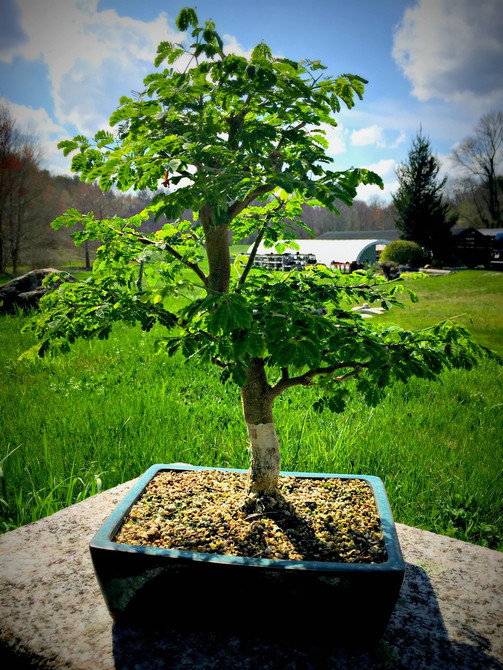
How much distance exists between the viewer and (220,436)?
327cm

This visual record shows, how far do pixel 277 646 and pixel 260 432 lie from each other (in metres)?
0.73

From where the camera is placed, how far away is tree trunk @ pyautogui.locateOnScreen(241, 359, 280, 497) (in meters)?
1.76

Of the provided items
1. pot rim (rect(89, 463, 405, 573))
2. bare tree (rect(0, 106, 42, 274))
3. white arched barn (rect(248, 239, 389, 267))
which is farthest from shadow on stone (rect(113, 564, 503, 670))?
white arched barn (rect(248, 239, 389, 267))

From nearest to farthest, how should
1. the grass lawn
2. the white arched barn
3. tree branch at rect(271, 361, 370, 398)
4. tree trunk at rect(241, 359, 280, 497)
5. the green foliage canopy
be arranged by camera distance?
the green foliage canopy → tree branch at rect(271, 361, 370, 398) → tree trunk at rect(241, 359, 280, 497) → the grass lawn → the white arched barn

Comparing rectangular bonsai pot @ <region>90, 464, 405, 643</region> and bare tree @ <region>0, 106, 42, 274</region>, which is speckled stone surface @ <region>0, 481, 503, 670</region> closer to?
rectangular bonsai pot @ <region>90, 464, 405, 643</region>

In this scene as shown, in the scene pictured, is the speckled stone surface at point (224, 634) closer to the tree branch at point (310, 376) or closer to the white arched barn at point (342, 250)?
the tree branch at point (310, 376)

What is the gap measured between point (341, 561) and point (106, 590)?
2.61 feet

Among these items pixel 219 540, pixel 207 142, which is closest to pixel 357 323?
pixel 207 142

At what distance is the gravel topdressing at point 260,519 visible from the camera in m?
1.52

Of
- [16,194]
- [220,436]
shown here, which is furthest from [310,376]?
[16,194]

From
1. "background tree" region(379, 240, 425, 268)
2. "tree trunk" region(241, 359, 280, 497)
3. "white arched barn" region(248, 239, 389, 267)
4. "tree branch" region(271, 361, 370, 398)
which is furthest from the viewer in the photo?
"white arched barn" region(248, 239, 389, 267)

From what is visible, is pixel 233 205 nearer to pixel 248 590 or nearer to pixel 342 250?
pixel 248 590

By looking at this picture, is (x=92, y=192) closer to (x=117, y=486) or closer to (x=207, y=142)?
(x=117, y=486)

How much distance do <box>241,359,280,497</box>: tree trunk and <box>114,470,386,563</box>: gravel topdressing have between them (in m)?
0.07
